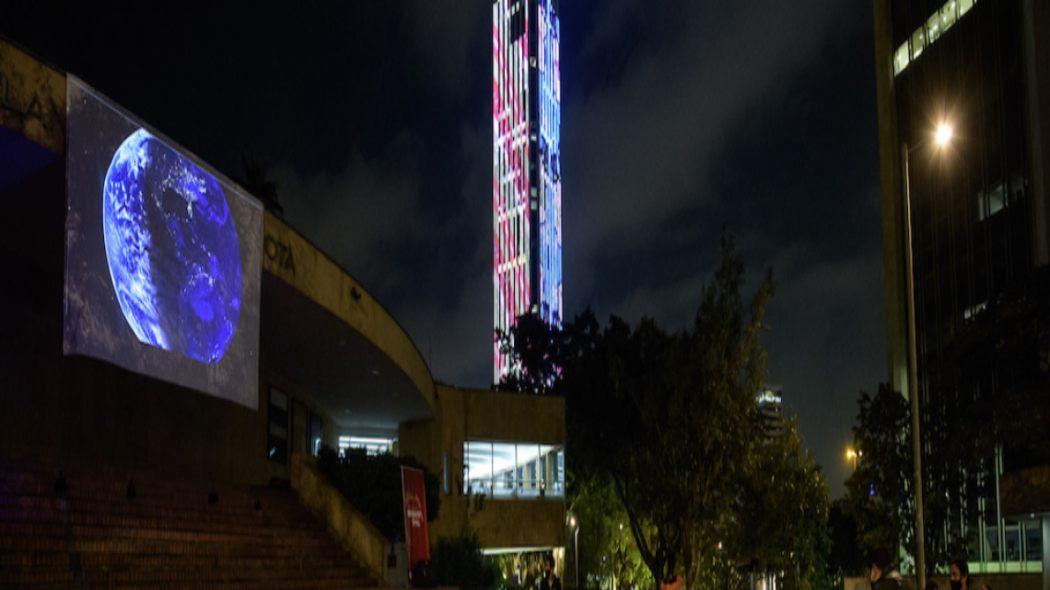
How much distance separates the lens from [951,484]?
42750 mm

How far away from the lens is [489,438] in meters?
41.7

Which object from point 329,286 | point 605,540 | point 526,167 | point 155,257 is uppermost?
point 526,167

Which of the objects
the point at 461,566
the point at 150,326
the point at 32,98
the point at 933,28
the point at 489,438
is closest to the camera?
the point at 32,98

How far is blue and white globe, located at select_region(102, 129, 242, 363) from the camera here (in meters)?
18.2

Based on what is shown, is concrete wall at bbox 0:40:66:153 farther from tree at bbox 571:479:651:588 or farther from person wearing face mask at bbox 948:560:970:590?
tree at bbox 571:479:651:588

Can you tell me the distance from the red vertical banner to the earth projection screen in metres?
4.05

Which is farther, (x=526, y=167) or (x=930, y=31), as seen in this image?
(x=526, y=167)

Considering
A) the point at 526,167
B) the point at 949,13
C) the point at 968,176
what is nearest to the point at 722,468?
the point at 968,176

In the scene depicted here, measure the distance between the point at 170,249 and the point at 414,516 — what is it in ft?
27.6

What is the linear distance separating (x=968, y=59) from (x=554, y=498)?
95.6 feet

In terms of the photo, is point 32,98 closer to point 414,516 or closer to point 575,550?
point 414,516

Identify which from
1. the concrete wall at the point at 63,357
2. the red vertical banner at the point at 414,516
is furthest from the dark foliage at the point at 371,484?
the red vertical banner at the point at 414,516

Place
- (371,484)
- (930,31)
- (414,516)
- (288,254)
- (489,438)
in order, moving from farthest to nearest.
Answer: (930,31) < (489,438) < (371,484) < (414,516) < (288,254)

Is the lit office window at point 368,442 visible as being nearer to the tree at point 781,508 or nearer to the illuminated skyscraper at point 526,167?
the tree at point 781,508
